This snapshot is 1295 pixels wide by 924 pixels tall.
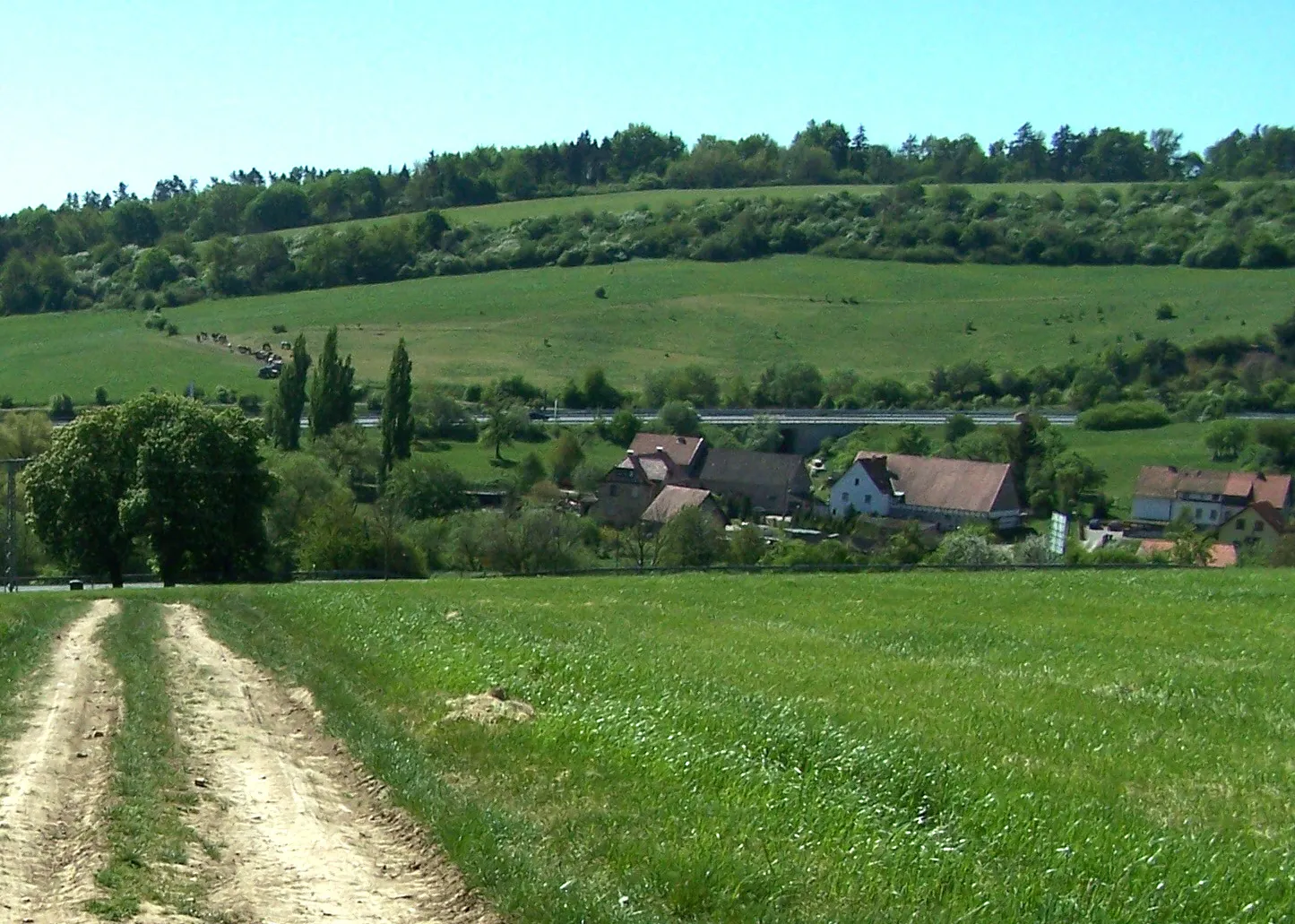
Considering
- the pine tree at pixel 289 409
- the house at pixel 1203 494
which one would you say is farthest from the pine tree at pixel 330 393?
the house at pixel 1203 494

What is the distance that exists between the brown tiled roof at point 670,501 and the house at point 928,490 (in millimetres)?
10577

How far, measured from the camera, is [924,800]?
10633 millimetres

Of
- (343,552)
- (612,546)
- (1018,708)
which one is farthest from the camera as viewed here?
(612,546)

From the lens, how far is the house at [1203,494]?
79.1 m

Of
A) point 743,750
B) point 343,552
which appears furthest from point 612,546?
point 743,750

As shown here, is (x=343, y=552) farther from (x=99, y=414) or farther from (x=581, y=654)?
(x=581, y=654)

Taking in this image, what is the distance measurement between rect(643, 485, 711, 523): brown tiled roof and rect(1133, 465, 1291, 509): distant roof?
2565 cm

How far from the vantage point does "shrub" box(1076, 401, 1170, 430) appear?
324 ft

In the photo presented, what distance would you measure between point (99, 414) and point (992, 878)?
180 ft

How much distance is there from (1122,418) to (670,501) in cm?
3804

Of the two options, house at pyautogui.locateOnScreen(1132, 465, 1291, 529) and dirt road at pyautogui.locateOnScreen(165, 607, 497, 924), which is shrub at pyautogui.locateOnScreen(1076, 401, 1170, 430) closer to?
house at pyautogui.locateOnScreen(1132, 465, 1291, 529)

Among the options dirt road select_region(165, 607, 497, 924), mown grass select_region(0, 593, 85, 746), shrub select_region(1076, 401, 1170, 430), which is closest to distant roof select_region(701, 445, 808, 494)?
shrub select_region(1076, 401, 1170, 430)

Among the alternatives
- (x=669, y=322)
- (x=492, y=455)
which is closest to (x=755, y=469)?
(x=492, y=455)

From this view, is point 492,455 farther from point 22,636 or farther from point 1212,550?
point 22,636
